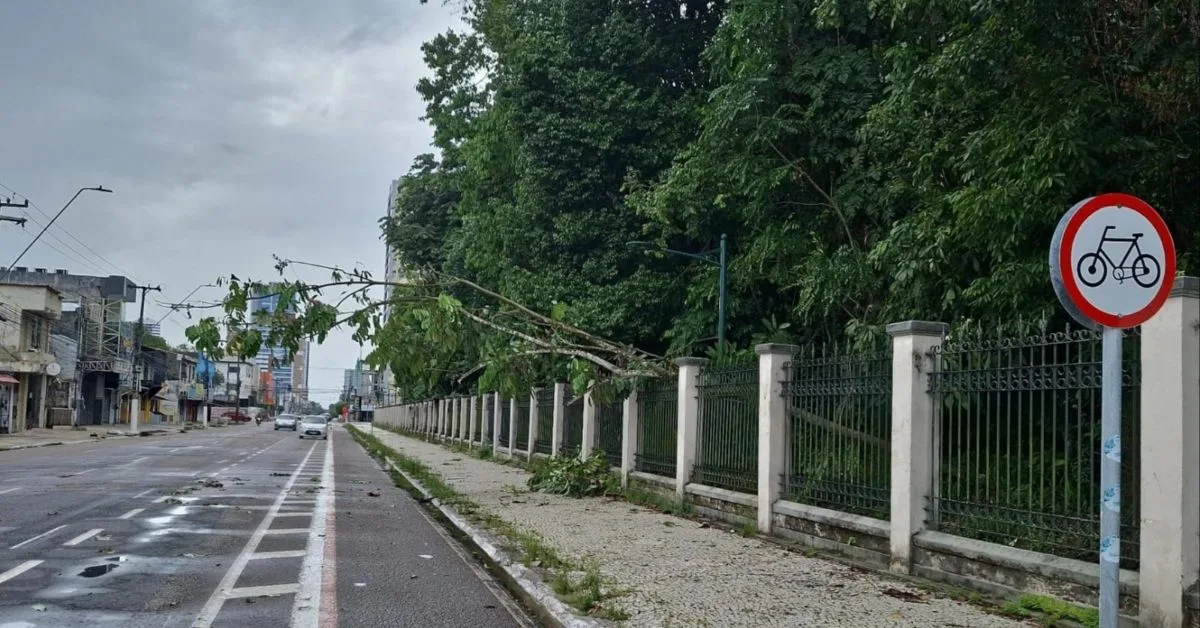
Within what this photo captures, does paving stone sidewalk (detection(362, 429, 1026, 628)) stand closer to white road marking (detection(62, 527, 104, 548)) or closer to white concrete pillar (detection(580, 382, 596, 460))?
white road marking (detection(62, 527, 104, 548))

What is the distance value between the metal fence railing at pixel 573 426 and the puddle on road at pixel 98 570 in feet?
40.0

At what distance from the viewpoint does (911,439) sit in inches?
344

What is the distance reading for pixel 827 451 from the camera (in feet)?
34.4

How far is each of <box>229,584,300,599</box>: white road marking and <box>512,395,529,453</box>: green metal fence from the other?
1829 cm

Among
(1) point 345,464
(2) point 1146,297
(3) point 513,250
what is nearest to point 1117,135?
(2) point 1146,297

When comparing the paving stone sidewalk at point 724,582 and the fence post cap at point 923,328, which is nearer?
the paving stone sidewalk at point 724,582

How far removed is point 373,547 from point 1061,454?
6.94 metres

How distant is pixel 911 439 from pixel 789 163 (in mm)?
9820

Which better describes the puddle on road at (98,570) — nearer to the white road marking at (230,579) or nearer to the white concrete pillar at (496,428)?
the white road marking at (230,579)

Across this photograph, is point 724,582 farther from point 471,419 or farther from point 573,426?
point 471,419

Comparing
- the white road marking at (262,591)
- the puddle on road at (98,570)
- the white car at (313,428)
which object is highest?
the white road marking at (262,591)

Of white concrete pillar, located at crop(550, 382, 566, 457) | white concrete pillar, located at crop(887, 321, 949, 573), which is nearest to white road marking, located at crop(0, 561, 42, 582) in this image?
white concrete pillar, located at crop(887, 321, 949, 573)

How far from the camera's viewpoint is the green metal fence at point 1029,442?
6855 millimetres

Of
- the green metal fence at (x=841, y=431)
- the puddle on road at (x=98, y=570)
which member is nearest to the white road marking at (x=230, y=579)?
the puddle on road at (x=98, y=570)
